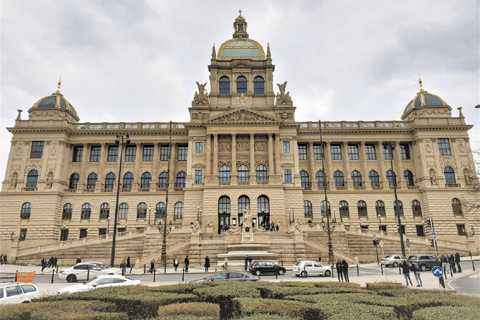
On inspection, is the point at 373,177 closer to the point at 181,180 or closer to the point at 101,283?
the point at 181,180

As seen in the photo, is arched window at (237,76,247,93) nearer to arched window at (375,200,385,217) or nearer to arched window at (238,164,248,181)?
arched window at (238,164,248,181)

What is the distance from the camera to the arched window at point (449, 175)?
2378 inches

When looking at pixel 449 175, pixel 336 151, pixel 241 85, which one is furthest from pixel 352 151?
pixel 241 85

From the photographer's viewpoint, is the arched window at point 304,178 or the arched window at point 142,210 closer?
the arched window at point 142,210

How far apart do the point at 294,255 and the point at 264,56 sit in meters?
44.0

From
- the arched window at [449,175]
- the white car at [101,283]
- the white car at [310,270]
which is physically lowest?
the white car at [310,270]

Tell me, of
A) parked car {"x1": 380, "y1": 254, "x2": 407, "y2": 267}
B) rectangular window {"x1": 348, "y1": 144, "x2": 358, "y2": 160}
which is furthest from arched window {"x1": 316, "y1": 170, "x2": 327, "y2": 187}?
parked car {"x1": 380, "y1": 254, "x2": 407, "y2": 267}

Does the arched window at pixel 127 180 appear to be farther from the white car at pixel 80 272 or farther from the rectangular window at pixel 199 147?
the white car at pixel 80 272

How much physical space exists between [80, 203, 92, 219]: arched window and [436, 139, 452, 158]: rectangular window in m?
65.4

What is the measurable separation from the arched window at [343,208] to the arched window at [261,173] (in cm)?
1489

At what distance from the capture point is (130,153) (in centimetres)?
6531

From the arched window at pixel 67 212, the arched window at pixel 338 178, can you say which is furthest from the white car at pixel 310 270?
the arched window at pixel 67 212

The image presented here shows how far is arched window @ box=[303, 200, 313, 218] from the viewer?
5997cm

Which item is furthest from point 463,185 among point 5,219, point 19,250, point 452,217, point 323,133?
point 5,219
